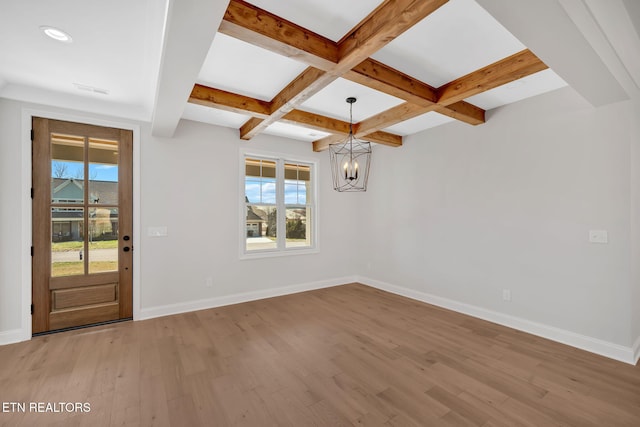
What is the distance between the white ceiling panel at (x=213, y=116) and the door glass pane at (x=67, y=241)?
1.79 metres

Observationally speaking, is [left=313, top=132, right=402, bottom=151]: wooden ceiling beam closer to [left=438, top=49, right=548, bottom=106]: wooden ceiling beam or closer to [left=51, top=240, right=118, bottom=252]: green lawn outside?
[left=438, top=49, right=548, bottom=106]: wooden ceiling beam

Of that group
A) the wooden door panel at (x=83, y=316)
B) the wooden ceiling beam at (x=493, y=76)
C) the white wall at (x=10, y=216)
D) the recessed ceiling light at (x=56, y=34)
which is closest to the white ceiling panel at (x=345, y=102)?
the wooden ceiling beam at (x=493, y=76)

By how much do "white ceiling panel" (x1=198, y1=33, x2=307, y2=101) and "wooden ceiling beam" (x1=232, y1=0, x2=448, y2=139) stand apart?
0.53 feet

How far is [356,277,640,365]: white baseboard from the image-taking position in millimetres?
2629

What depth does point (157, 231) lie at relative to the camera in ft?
12.3

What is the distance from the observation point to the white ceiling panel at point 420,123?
3.86 metres

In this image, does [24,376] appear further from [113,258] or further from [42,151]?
[42,151]

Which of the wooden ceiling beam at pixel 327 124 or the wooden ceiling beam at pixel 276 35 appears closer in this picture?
the wooden ceiling beam at pixel 276 35

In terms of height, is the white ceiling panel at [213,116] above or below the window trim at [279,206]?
above

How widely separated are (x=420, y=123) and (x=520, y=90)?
1.29 m

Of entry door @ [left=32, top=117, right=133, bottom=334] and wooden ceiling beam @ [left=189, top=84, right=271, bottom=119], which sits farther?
entry door @ [left=32, top=117, right=133, bottom=334]

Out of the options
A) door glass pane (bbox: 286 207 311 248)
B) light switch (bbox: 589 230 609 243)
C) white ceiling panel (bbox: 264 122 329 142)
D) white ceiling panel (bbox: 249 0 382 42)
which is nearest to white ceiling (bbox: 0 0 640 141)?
white ceiling panel (bbox: 249 0 382 42)

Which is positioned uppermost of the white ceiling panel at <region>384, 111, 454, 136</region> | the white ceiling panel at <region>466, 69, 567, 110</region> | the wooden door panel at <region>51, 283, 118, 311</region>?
the white ceiling panel at <region>466, 69, 567, 110</region>

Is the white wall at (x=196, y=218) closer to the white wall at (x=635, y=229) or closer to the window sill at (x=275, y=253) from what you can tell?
the window sill at (x=275, y=253)
